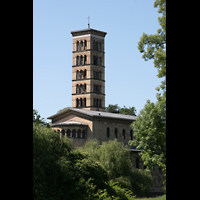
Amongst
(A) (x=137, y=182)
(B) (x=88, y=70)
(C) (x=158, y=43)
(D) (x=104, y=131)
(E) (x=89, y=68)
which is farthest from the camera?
(B) (x=88, y=70)

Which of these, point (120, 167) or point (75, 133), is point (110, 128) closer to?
point (75, 133)

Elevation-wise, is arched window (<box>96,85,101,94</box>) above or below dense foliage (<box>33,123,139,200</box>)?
above

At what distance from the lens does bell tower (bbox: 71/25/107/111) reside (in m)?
70.4

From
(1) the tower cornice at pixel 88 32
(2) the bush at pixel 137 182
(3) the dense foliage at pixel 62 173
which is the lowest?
(2) the bush at pixel 137 182

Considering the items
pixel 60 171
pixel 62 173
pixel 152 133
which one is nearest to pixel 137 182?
pixel 152 133

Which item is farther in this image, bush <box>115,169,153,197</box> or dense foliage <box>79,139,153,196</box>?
dense foliage <box>79,139,153,196</box>

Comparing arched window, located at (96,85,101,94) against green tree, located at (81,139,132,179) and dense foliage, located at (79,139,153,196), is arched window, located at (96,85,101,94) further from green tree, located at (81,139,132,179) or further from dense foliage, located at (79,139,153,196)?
dense foliage, located at (79,139,153,196)

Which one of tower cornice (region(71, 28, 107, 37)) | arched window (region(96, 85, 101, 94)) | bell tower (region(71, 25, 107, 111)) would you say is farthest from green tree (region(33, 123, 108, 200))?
tower cornice (region(71, 28, 107, 37))

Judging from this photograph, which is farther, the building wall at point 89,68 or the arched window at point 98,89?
the arched window at point 98,89

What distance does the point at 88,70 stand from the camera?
232ft

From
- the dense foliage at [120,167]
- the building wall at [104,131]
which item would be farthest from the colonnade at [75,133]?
the dense foliage at [120,167]

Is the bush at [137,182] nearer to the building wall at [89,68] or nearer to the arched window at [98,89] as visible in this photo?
the building wall at [89,68]

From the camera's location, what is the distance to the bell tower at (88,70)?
70.4m
